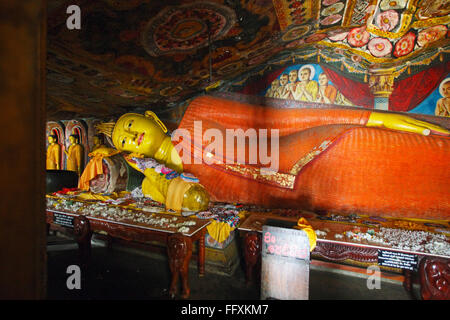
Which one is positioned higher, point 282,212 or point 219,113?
point 219,113

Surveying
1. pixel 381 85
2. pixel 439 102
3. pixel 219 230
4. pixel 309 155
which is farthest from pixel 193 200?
pixel 439 102

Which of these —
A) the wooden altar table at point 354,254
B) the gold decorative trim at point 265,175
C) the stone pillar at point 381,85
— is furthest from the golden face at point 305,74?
the wooden altar table at point 354,254

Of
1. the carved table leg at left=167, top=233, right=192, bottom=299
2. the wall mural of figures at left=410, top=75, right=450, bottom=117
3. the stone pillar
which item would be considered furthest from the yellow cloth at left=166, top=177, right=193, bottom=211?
the wall mural of figures at left=410, top=75, right=450, bottom=117

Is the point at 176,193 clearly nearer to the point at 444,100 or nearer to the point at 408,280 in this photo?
the point at 408,280

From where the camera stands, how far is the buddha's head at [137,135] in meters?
3.82

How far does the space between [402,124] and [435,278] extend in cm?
199

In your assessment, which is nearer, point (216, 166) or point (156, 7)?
point (156, 7)

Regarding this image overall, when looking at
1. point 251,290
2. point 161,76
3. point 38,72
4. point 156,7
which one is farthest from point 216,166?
point 38,72

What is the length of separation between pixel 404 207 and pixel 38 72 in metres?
3.73

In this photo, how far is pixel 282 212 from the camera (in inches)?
127

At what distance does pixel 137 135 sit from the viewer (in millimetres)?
3822

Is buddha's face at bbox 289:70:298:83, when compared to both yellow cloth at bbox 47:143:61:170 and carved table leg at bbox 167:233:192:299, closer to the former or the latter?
carved table leg at bbox 167:233:192:299

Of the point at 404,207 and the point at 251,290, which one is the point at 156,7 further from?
the point at 404,207

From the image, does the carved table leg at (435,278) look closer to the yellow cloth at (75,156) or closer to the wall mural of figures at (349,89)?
the wall mural of figures at (349,89)
